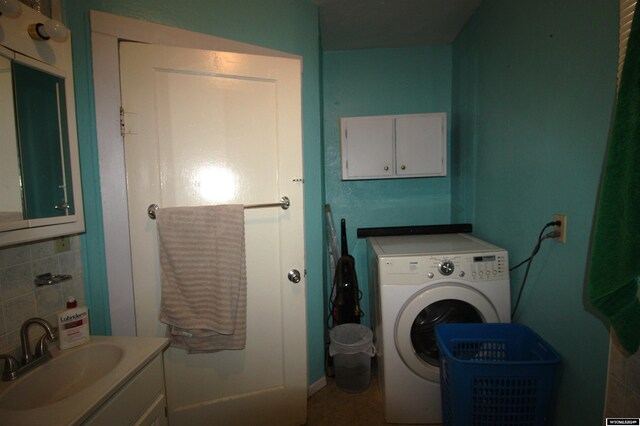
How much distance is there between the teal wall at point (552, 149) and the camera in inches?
37.6

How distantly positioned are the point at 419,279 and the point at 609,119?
98 centimetres

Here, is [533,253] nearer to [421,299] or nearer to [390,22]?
[421,299]

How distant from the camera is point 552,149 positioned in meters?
1.16

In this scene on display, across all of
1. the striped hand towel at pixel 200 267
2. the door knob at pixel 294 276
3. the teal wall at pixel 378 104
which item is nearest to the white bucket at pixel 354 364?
the teal wall at pixel 378 104

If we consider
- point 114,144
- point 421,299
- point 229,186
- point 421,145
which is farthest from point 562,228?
point 114,144

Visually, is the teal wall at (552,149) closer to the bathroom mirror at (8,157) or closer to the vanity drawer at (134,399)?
the vanity drawer at (134,399)

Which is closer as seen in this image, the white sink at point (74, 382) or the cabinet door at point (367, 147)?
the white sink at point (74, 382)

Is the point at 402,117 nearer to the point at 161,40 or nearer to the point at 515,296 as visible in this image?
the point at 515,296

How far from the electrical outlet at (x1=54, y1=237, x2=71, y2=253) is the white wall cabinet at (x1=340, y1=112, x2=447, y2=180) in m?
1.65

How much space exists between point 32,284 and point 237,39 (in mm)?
1433

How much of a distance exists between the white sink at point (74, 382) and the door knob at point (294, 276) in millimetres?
605

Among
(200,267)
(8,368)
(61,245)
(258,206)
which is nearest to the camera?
(8,368)

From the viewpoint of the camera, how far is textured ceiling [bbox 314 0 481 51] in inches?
68.2

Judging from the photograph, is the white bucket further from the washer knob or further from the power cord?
the power cord
